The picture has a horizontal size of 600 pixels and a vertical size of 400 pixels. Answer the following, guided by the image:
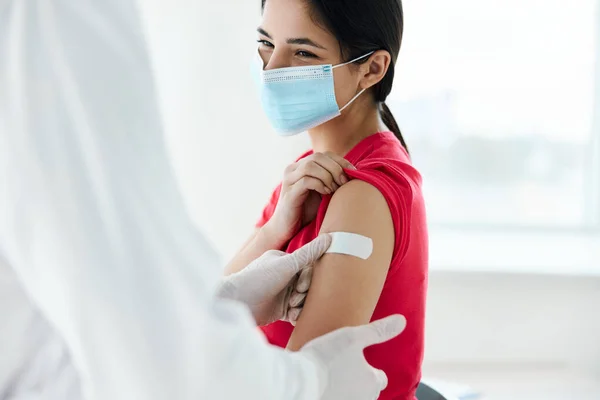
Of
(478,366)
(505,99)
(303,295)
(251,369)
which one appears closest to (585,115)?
(505,99)

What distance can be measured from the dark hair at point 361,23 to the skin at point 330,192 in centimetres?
2

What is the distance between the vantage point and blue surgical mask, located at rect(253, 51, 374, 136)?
1.50 metres

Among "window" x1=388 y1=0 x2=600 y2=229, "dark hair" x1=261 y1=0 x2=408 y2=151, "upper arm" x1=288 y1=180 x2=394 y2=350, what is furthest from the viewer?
"window" x1=388 y1=0 x2=600 y2=229

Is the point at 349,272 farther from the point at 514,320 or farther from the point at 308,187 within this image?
the point at 514,320

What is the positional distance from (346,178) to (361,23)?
0.34 metres

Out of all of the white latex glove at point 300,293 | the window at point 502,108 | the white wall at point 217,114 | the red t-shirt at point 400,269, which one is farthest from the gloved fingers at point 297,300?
→ the window at point 502,108

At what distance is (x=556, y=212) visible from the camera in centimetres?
332

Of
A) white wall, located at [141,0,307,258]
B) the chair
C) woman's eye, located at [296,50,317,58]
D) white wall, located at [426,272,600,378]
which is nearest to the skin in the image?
woman's eye, located at [296,50,317,58]

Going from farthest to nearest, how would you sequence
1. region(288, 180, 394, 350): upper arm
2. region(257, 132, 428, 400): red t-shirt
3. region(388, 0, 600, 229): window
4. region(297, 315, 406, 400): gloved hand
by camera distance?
region(388, 0, 600, 229): window, region(257, 132, 428, 400): red t-shirt, region(288, 180, 394, 350): upper arm, region(297, 315, 406, 400): gloved hand

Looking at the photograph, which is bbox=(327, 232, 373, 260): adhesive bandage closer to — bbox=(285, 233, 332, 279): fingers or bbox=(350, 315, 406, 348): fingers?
bbox=(285, 233, 332, 279): fingers

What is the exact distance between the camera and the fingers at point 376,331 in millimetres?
1117

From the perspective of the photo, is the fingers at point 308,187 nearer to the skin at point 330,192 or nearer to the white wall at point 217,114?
the skin at point 330,192

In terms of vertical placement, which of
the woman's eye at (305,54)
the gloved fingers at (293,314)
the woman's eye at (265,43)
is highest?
the woman's eye at (265,43)

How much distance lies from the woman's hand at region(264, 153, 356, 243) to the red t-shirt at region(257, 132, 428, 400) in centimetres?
3
